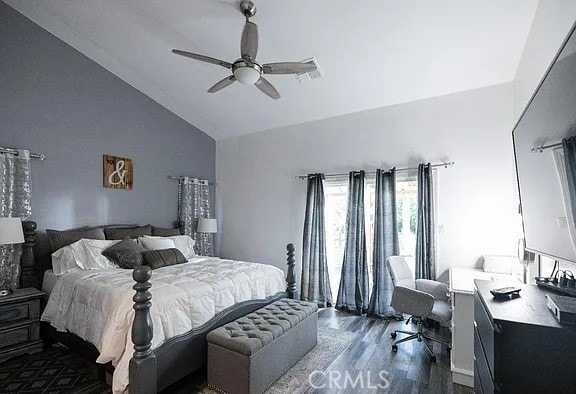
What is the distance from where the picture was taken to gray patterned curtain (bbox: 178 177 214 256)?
17.0 feet

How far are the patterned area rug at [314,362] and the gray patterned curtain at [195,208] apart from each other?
108 inches

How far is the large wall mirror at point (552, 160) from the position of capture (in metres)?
1.15

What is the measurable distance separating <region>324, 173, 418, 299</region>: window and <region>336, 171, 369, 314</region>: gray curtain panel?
10cm

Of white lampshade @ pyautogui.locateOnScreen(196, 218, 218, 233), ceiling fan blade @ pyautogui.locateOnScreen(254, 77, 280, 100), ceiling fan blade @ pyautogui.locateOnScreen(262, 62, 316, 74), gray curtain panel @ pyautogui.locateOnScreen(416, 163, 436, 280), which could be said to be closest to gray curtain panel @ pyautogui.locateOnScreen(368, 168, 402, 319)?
gray curtain panel @ pyautogui.locateOnScreen(416, 163, 436, 280)

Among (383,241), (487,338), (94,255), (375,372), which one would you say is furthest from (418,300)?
(94,255)

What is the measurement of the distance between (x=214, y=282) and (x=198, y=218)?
2.85m

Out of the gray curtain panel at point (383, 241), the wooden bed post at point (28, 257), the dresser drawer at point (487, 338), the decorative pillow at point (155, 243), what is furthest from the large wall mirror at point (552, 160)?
the wooden bed post at point (28, 257)

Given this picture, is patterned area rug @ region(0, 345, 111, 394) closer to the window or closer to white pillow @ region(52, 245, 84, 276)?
white pillow @ region(52, 245, 84, 276)

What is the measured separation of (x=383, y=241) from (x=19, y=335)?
13.5ft

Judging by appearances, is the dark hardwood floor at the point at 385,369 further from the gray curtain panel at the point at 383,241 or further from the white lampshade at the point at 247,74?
the white lampshade at the point at 247,74

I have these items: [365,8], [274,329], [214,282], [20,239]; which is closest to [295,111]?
[365,8]

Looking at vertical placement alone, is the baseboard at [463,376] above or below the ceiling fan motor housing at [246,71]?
below

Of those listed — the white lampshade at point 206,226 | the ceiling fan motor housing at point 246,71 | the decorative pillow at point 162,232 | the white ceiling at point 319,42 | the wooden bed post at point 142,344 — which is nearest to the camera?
the wooden bed post at point 142,344

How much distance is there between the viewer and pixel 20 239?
2938 millimetres
